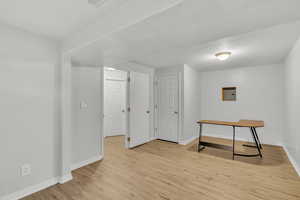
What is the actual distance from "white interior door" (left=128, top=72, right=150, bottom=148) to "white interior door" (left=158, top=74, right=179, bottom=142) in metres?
0.48

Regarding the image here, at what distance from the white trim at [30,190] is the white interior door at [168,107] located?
301 cm

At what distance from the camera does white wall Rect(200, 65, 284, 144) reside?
3980 mm

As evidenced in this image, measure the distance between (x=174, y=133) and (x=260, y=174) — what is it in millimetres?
2193

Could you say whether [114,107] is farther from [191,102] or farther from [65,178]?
[65,178]

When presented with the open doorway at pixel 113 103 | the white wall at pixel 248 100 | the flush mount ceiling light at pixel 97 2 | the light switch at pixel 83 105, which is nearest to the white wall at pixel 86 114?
the light switch at pixel 83 105

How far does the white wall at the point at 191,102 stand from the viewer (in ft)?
13.5

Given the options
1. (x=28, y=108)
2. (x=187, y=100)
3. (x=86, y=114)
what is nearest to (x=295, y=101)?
(x=187, y=100)

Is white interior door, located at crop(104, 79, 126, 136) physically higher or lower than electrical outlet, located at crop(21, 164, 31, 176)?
higher

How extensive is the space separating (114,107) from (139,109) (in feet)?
5.25

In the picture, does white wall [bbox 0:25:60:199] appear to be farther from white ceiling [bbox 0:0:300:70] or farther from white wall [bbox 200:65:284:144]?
white wall [bbox 200:65:284:144]

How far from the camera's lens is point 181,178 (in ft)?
7.52

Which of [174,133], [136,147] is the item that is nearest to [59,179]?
[136,147]

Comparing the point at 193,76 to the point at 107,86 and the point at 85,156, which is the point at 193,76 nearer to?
the point at 107,86

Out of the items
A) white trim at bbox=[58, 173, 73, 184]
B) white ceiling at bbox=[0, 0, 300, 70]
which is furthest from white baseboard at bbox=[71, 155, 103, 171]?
white ceiling at bbox=[0, 0, 300, 70]
